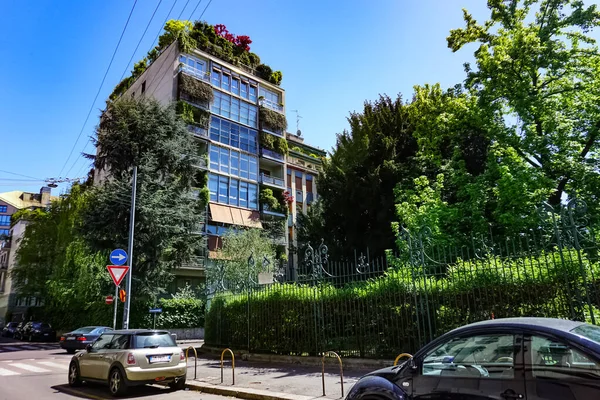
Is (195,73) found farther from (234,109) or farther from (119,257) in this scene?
(119,257)

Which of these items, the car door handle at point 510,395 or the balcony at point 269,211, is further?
the balcony at point 269,211

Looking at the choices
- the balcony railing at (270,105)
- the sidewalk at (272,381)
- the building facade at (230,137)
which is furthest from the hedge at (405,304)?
the balcony railing at (270,105)

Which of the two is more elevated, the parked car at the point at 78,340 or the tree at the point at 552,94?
the tree at the point at 552,94

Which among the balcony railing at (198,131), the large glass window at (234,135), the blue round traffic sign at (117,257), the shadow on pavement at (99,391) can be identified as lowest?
the shadow on pavement at (99,391)

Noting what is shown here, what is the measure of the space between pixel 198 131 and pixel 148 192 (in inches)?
490

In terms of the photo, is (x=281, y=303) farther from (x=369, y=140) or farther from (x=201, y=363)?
(x=369, y=140)

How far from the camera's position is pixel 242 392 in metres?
9.02

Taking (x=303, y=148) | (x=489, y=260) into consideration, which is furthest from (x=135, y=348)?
(x=303, y=148)

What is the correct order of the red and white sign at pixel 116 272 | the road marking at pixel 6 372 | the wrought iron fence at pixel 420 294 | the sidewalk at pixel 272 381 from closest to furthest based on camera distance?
the wrought iron fence at pixel 420 294, the sidewalk at pixel 272 381, the road marking at pixel 6 372, the red and white sign at pixel 116 272

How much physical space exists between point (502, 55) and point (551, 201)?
700cm

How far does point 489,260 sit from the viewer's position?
9.46 meters

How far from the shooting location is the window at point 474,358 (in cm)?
401

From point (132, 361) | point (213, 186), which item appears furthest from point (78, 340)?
point (213, 186)

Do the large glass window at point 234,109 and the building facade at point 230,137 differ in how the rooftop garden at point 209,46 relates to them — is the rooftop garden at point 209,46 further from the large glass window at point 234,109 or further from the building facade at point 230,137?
the large glass window at point 234,109
